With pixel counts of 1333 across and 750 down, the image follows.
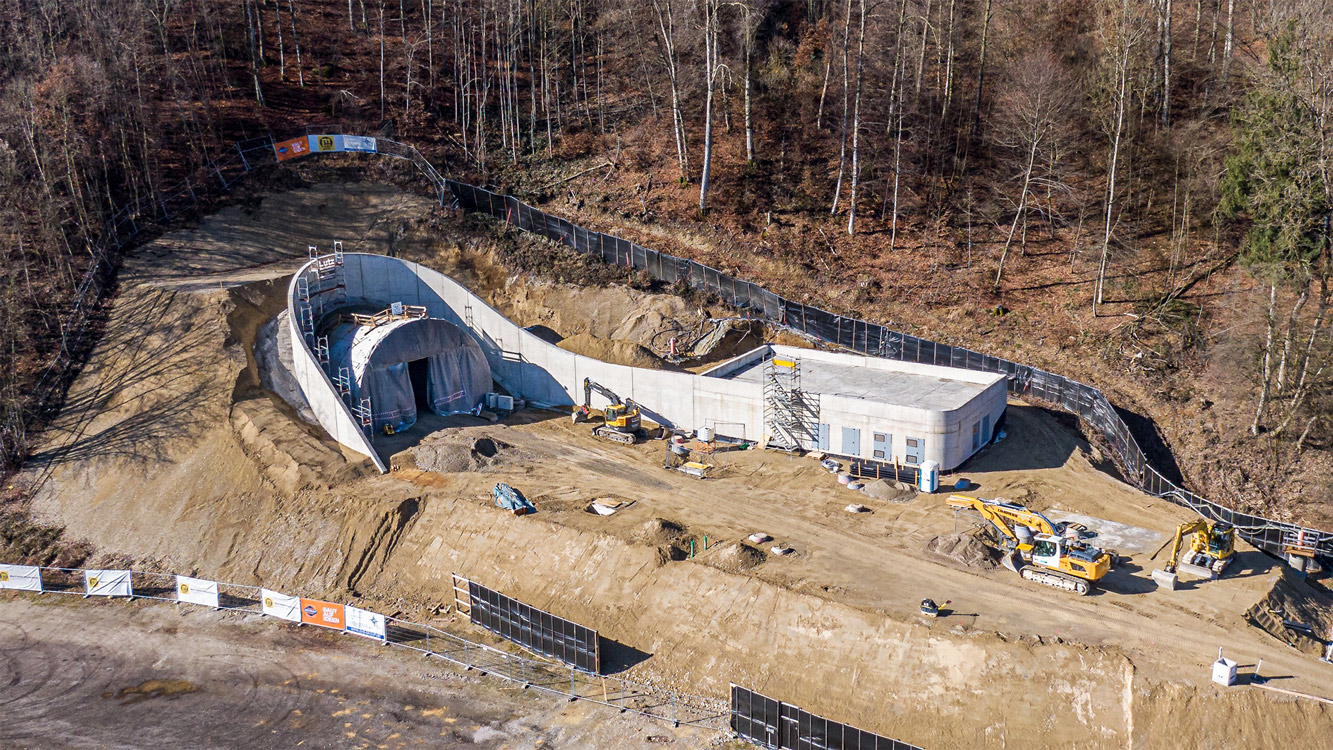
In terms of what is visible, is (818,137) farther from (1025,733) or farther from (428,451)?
(1025,733)

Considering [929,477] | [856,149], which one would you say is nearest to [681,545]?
[929,477]

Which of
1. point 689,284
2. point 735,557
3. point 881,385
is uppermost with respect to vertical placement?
point 689,284

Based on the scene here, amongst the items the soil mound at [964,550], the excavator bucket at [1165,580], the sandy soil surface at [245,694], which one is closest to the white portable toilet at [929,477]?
the soil mound at [964,550]

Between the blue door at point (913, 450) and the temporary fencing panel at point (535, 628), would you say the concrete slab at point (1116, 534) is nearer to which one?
the blue door at point (913, 450)

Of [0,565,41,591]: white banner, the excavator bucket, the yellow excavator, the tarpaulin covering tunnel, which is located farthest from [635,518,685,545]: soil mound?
[0,565,41,591]: white banner

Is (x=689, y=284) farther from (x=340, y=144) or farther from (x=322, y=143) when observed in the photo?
(x=322, y=143)

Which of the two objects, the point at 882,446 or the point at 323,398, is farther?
the point at 323,398

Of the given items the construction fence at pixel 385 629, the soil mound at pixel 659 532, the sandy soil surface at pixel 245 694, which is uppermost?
the soil mound at pixel 659 532
